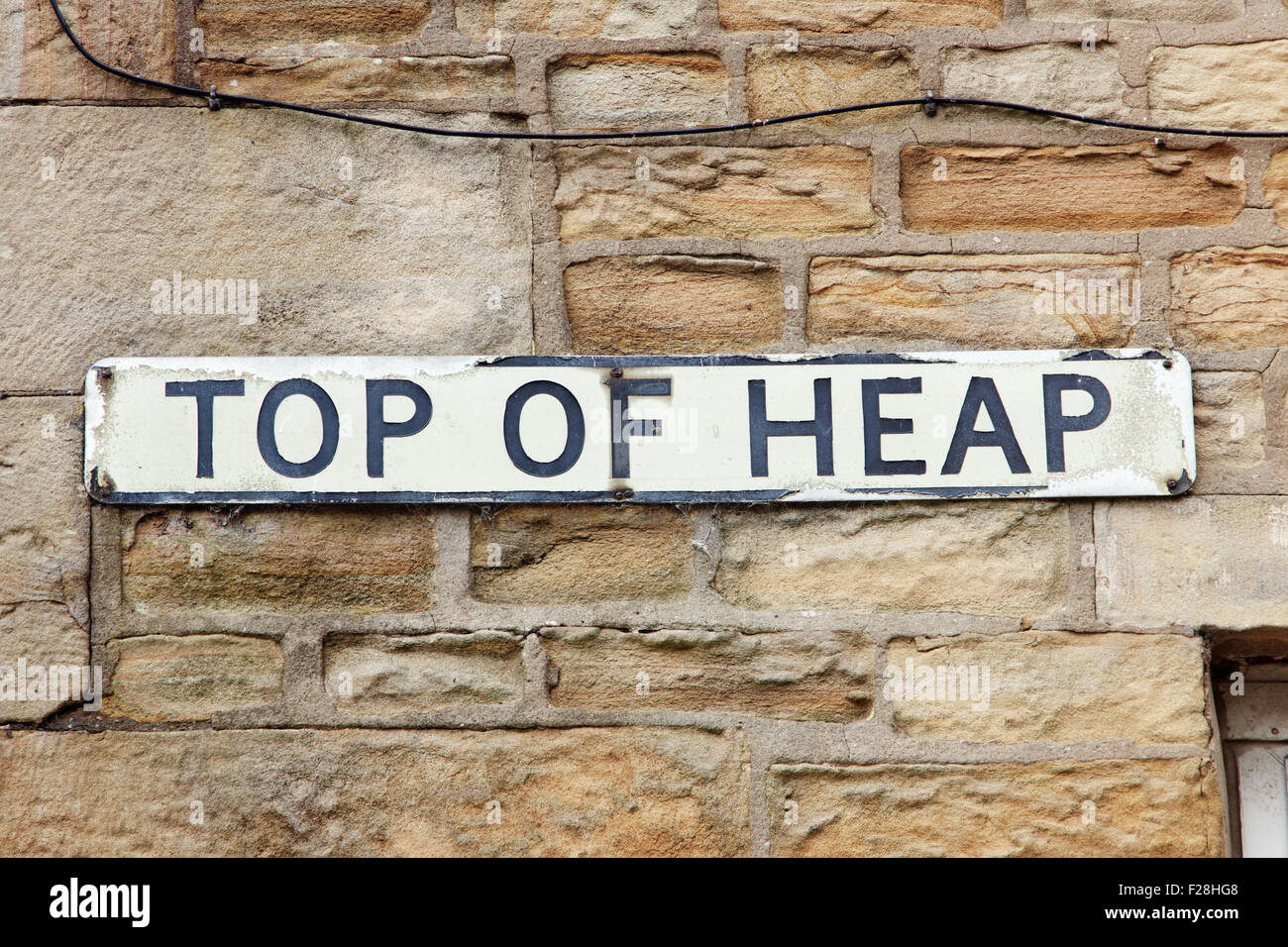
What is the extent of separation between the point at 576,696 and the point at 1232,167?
139 centimetres

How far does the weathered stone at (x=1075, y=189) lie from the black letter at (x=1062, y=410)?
27 centimetres

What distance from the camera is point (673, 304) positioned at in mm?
1771

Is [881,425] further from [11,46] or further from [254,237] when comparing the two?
[11,46]

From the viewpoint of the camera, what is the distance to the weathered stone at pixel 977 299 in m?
1.76

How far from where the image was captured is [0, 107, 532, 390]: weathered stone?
5.71ft

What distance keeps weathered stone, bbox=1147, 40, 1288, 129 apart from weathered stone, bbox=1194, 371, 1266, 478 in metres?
0.43

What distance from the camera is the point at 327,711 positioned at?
1.70 metres

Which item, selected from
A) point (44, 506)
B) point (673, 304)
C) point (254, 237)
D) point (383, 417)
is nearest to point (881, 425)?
point (673, 304)

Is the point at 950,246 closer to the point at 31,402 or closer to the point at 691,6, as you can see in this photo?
the point at 691,6

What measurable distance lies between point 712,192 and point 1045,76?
59 cm
